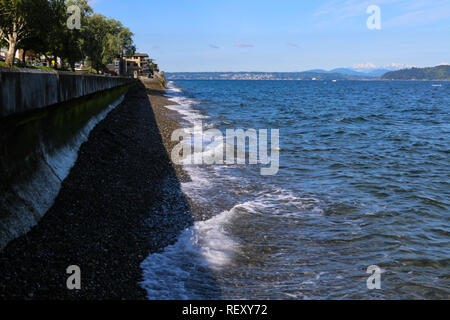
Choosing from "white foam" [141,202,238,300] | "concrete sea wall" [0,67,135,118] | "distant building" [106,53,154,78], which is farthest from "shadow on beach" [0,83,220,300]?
"distant building" [106,53,154,78]

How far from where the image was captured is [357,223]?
30.5 ft

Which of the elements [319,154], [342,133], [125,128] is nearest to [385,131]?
[342,133]

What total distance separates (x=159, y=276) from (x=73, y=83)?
7390mm

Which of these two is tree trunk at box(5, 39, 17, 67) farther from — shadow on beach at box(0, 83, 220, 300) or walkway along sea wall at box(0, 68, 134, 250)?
walkway along sea wall at box(0, 68, 134, 250)

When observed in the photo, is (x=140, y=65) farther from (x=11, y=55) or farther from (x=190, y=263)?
(x=190, y=263)

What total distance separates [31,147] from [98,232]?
217cm

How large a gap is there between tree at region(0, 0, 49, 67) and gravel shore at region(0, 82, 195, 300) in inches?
1316

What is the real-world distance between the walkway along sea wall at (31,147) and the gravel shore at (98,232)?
0.77 ft

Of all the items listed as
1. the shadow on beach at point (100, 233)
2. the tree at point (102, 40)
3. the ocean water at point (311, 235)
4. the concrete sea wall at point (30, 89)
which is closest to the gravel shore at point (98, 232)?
the shadow on beach at point (100, 233)

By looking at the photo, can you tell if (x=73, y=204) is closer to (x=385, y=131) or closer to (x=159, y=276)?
(x=159, y=276)

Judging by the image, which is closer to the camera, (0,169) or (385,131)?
(0,169)

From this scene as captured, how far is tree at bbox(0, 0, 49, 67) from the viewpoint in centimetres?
3745

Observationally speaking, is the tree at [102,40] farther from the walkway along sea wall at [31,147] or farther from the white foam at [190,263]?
the white foam at [190,263]

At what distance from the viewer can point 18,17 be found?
127ft
